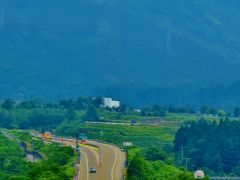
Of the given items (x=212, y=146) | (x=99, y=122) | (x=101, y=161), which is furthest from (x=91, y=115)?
(x=101, y=161)

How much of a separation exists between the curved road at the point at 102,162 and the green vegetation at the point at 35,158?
29.0 inches

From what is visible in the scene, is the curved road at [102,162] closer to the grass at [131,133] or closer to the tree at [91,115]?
the grass at [131,133]

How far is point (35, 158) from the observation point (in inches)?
2699

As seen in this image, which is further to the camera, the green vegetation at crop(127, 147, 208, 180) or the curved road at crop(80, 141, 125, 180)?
the curved road at crop(80, 141, 125, 180)

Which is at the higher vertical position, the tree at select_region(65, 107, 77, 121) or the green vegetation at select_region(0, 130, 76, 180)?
the tree at select_region(65, 107, 77, 121)

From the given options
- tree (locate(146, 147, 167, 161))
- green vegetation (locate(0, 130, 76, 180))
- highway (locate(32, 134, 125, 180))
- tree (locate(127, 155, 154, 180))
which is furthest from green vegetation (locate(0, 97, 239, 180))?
tree (locate(127, 155, 154, 180))

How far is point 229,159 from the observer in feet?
274

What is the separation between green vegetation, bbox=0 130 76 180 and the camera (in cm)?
4353

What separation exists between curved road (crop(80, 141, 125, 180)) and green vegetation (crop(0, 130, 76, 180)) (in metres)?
0.74

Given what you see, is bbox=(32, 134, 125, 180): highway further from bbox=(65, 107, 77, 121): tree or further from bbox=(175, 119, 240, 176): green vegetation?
bbox=(65, 107, 77, 121): tree

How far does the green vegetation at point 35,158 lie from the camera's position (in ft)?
143

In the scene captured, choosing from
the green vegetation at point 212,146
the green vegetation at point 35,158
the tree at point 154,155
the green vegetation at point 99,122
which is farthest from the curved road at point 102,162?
the green vegetation at point 212,146

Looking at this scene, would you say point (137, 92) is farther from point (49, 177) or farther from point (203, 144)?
point (49, 177)

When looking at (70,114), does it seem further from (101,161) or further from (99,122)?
(101,161)
